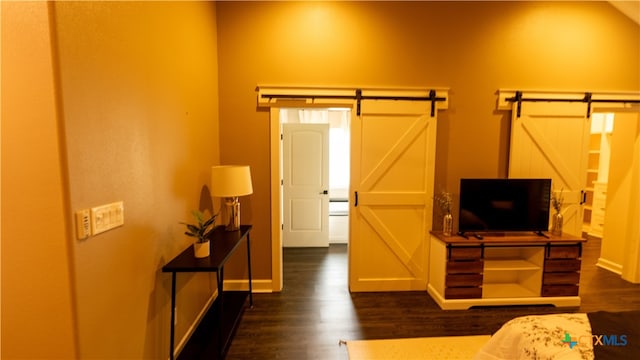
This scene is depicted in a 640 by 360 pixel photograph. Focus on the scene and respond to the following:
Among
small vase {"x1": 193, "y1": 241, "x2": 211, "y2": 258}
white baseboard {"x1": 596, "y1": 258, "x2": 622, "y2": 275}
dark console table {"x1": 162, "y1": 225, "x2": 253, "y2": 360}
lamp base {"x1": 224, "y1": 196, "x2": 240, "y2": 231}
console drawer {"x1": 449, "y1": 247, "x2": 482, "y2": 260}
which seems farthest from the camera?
white baseboard {"x1": 596, "y1": 258, "x2": 622, "y2": 275}

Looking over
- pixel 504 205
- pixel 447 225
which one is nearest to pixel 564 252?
pixel 504 205

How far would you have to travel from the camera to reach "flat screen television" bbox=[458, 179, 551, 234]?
3.14m

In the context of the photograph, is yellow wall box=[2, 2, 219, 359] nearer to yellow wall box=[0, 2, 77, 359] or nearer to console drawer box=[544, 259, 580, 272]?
yellow wall box=[0, 2, 77, 359]

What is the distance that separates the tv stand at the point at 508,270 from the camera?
3039 millimetres

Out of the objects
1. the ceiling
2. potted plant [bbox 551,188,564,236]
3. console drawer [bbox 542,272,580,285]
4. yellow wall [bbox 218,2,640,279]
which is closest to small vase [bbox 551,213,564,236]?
potted plant [bbox 551,188,564,236]

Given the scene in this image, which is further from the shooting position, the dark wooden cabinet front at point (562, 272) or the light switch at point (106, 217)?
the dark wooden cabinet front at point (562, 272)

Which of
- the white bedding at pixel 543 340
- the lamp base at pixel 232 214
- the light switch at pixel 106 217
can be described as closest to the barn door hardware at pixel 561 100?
the white bedding at pixel 543 340

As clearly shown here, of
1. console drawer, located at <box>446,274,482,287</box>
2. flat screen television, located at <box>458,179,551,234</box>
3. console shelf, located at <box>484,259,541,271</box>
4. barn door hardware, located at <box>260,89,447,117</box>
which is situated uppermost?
barn door hardware, located at <box>260,89,447,117</box>

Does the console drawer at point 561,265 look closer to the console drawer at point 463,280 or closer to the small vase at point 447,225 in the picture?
the console drawer at point 463,280

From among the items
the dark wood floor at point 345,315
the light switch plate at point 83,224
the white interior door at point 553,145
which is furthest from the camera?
the white interior door at point 553,145

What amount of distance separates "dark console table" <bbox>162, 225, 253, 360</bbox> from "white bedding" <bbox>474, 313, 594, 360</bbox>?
1.69 metres

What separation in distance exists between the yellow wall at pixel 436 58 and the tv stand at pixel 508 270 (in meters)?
0.74

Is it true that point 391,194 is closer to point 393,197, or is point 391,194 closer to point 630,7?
point 393,197

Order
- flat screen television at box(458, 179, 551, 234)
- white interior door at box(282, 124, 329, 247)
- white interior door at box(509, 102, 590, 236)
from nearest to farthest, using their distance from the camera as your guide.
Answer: flat screen television at box(458, 179, 551, 234)
white interior door at box(509, 102, 590, 236)
white interior door at box(282, 124, 329, 247)
